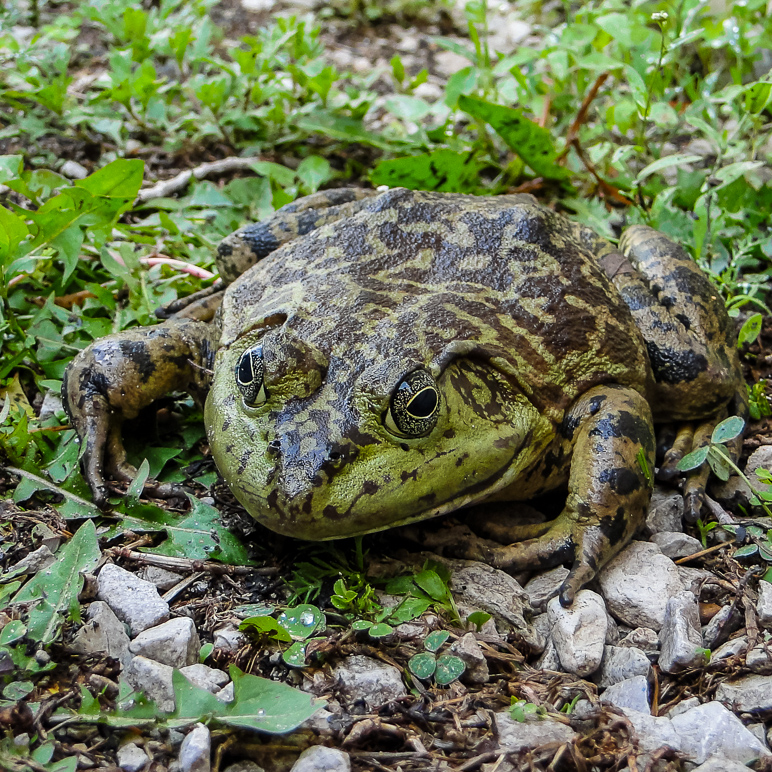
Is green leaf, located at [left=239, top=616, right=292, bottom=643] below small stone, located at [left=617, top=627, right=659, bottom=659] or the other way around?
the other way around

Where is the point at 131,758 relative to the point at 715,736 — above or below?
above

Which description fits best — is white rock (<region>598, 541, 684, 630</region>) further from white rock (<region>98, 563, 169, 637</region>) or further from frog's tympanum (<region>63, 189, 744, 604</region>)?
white rock (<region>98, 563, 169, 637</region>)

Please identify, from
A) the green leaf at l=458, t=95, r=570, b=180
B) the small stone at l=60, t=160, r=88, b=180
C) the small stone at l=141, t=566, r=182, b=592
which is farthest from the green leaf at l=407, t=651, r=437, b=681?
the small stone at l=60, t=160, r=88, b=180

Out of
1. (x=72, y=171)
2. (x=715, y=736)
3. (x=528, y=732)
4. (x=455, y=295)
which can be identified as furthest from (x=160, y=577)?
(x=72, y=171)

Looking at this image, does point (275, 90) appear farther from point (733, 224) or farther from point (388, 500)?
point (388, 500)

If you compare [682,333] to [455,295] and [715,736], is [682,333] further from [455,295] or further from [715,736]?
[715,736]

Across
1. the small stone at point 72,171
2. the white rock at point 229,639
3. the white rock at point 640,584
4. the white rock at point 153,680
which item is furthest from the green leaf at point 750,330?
the small stone at point 72,171

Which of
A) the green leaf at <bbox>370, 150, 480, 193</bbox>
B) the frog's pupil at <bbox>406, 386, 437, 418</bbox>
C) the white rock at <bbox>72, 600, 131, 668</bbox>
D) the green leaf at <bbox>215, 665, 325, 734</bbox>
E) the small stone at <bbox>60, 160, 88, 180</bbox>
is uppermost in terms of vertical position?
the frog's pupil at <bbox>406, 386, 437, 418</bbox>

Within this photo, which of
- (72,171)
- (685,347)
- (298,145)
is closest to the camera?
(685,347)
